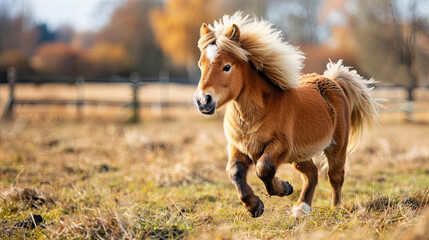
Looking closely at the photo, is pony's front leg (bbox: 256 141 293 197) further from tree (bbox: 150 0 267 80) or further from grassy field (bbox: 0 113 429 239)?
tree (bbox: 150 0 267 80)

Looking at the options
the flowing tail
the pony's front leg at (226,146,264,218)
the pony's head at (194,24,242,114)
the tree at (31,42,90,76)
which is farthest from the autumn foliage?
the pony's front leg at (226,146,264,218)

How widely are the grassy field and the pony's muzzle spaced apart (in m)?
0.96

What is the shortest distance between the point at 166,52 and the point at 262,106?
1481 inches

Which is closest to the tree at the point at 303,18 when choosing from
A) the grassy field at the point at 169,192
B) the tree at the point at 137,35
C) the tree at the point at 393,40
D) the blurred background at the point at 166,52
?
the blurred background at the point at 166,52

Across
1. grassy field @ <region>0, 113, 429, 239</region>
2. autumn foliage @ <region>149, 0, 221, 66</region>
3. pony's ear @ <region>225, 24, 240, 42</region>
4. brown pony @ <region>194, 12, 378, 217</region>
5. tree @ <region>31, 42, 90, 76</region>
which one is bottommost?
grassy field @ <region>0, 113, 429, 239</region>

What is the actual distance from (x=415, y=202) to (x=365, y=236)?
135 cm

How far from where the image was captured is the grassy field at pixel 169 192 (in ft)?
11.6

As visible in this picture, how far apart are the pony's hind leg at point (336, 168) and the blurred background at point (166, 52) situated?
1371 mm

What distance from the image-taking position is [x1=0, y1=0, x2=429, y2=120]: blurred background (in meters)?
17.9

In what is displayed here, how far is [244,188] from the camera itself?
4152 mm

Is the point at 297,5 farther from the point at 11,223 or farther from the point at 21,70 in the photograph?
the point at 11,223

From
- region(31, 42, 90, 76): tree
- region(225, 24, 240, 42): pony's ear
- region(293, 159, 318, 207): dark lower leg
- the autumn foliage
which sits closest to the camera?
region(225, 24, 240, 42): pony's ear

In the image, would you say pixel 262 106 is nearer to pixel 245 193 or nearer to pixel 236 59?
pixel 236 59

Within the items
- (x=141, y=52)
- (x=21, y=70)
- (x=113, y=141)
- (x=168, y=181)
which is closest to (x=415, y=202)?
(x=168, y=181)
